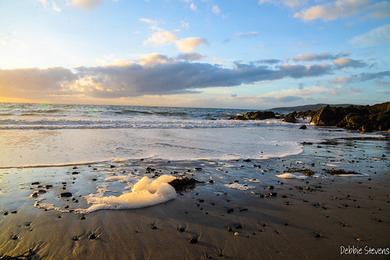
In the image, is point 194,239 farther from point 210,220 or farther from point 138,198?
point 138,198

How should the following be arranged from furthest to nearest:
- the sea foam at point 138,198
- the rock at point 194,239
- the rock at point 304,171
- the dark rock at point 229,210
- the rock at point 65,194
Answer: the rock at point 304,171 < the rock at point 65,194 < the sea foam at point 138,198 < the dark rock at point 229,210 < the rock at point 194,239

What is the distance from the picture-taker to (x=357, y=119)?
31.9 metres

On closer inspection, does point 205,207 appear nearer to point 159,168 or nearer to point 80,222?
point 80,222

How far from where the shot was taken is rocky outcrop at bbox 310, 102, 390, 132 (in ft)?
95.8

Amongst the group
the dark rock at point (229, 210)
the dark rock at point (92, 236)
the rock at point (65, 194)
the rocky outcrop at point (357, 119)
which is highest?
the rocky outcrop at point (357, 119)

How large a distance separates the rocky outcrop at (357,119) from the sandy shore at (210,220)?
23874mm

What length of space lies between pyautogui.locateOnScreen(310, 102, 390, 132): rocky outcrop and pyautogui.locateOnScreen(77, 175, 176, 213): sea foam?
90.0ft

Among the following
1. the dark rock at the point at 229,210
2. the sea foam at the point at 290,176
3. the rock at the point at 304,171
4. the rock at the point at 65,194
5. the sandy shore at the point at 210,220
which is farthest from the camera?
the rock at the point at 304,171

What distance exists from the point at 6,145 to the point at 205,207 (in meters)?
11.9

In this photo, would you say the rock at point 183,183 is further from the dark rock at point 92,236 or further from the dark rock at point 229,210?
the dark rock at point 92,236

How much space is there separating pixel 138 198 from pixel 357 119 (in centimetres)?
3200

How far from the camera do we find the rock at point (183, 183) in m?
7.64

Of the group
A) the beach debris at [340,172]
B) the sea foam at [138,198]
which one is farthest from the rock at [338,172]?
the sea foam at [138,198]

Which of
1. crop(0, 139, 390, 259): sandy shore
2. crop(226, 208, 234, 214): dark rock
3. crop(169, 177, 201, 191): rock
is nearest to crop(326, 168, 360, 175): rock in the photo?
crop(0, 139, 390, 259): sandy shore
